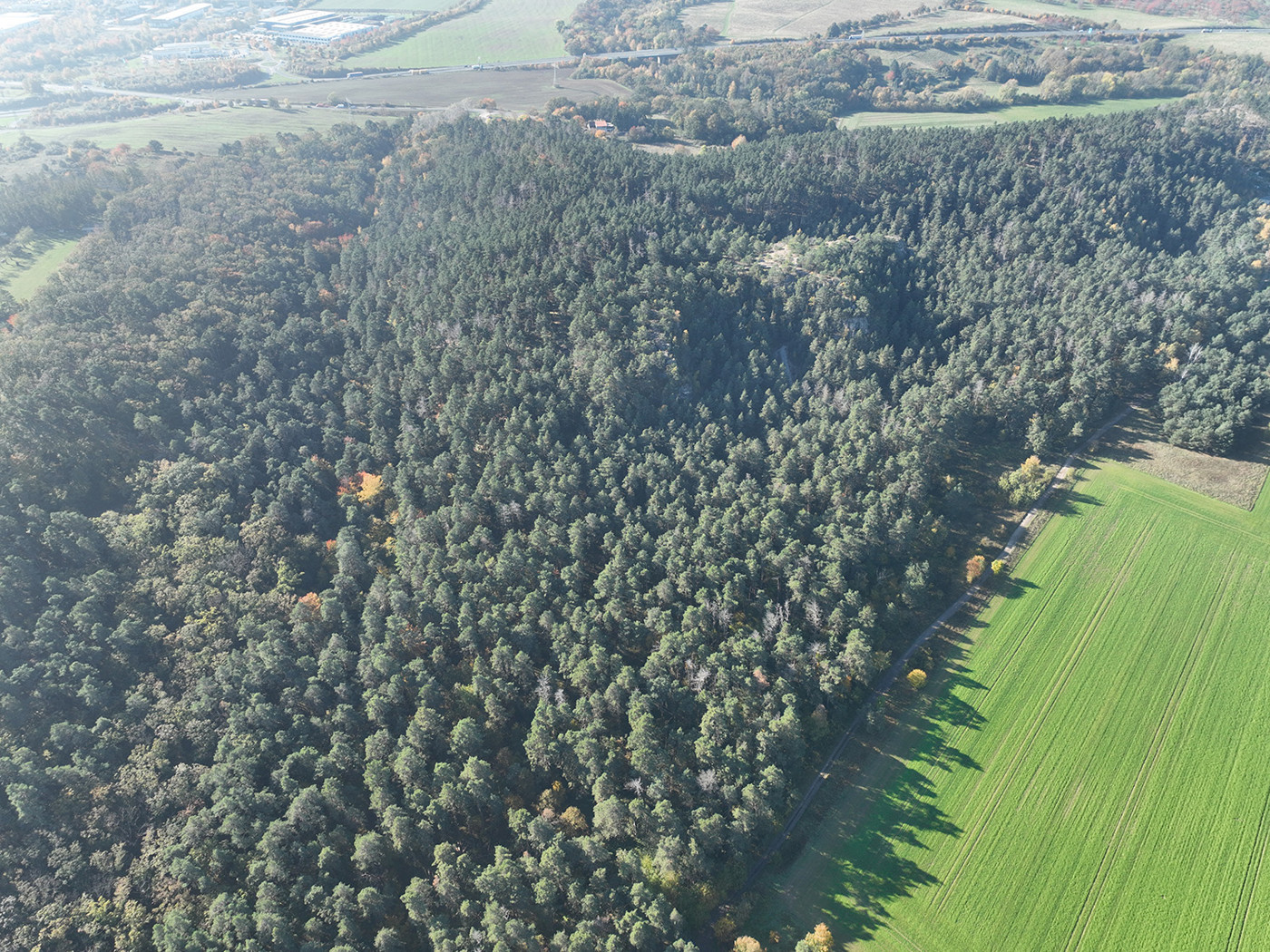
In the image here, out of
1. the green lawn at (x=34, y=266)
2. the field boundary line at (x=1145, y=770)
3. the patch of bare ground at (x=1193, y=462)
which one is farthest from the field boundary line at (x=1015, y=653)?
the green lawn at (x=34, y=266)

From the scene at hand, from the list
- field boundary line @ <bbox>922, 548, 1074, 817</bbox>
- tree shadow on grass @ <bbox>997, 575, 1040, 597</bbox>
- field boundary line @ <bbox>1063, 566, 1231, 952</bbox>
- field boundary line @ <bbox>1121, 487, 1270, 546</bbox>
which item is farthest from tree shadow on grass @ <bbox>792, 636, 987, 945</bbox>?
field boundary line @ <bbox>1121, 487, 1270, 546</bbox>

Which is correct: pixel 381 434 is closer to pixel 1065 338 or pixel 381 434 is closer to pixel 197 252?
pixel 197 252

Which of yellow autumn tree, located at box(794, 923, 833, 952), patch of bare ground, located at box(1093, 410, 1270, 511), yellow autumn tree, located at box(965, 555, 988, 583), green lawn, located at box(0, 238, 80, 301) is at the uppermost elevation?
green lawn, located at box(0, 238, 80, 301)

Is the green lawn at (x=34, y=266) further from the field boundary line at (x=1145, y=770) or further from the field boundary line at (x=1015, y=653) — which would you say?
the field boundary line at (x=1145, y=770)

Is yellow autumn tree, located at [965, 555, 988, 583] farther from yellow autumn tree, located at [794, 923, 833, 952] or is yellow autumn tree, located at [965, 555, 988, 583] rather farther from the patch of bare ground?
yellow autumn tree, located at [794, 923, 833, 952]

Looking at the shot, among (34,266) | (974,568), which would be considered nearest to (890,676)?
(974,568)

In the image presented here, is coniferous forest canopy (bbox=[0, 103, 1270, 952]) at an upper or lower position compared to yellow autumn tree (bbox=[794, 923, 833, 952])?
upper
